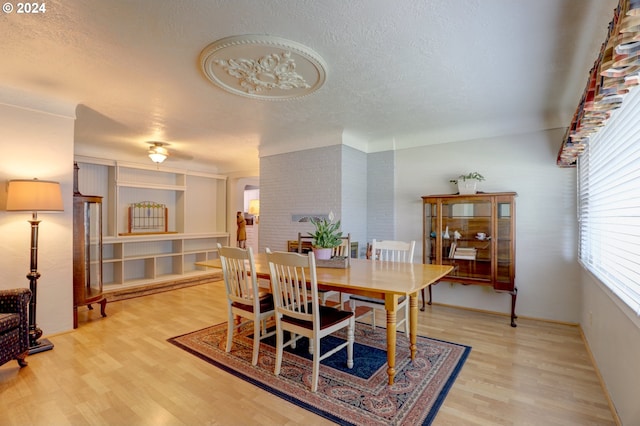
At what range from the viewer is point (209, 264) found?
9.86 feet

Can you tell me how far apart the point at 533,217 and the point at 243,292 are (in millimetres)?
3339

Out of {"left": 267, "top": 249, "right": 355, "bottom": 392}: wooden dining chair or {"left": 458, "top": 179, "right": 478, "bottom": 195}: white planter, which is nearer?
{"left": 267, "top": 249, "right": 355, "bottom": 392}: wooden dining chair

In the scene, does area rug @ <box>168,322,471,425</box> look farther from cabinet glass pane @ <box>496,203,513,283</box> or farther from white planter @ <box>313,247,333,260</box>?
cabinet glass pane @ <box>496,203,513,283</box>

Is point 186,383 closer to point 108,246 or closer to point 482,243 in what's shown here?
point 482,243

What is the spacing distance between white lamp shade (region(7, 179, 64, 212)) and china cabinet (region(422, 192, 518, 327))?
13.1 feet

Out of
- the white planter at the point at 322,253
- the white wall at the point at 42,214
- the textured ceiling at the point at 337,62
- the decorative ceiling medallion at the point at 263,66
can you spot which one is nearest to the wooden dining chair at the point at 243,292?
the white planter at the point at 322,253

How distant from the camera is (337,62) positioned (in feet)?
7.76

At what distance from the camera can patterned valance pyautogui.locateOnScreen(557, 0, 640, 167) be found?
111cm

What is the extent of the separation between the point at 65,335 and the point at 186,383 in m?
1.82

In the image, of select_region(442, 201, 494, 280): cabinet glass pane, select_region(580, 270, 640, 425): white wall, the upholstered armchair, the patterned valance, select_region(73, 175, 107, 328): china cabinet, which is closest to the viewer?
the patterned valance

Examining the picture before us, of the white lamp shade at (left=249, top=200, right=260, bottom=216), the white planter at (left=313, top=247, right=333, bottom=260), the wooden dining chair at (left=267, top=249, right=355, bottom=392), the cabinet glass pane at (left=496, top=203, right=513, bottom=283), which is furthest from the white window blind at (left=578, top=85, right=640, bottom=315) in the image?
the white lamp shade at (left=249, top=200, right=260, bottom=216)

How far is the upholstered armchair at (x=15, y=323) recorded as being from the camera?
2307 millimetres

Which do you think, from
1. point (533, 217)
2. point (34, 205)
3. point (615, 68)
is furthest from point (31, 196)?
point (533, 217)

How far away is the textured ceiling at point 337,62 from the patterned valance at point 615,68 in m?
0.48
